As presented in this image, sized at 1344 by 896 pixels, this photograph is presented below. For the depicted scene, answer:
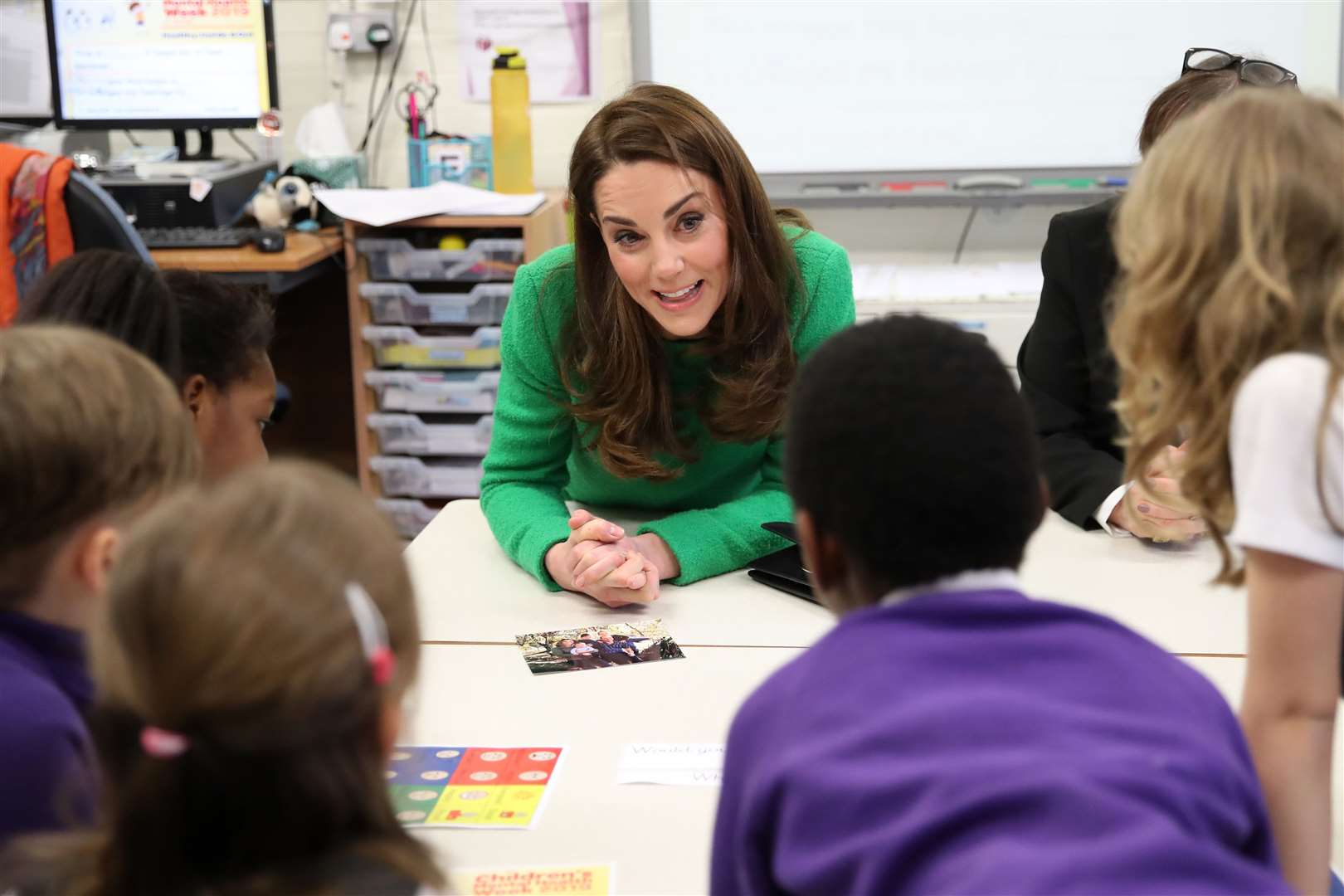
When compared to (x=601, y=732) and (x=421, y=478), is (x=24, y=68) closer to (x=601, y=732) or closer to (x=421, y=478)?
(x=421, y=478)

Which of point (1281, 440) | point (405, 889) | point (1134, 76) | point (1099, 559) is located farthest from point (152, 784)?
point (1134, 76)

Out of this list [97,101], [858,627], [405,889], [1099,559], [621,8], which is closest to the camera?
[858,627]

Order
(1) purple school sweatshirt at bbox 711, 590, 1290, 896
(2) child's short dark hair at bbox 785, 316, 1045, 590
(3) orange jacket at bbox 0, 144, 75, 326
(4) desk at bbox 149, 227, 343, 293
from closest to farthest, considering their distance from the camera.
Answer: (1) purple school sweatshirt at bbox 711, 590, 1290, 896 < (2) child's short dark hair at bbox 785, 316, 1045, 590 < (3) orange jacket at bbox 0, 144, 75, 326 < (4) desk at bbox 149, 227, 343, 293

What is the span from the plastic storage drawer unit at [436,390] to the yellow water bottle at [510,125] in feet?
1.49

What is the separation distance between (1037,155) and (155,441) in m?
2.67

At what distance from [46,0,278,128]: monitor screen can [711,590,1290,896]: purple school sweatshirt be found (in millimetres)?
2658

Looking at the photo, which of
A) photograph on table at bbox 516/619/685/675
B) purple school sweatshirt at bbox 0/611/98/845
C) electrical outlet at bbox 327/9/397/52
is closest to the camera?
purple school sweatshirt at bbox 0/611/98/845

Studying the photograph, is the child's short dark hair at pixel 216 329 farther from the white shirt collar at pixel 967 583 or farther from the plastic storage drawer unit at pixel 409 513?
the plastic storage drawer unit at pixel 409 513

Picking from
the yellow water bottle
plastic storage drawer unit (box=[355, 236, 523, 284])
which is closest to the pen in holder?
the yellow water bottle

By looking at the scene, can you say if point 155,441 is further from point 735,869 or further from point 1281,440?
point 1281,440

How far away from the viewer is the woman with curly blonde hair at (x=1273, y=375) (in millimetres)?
817

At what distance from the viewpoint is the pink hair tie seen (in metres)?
0.61

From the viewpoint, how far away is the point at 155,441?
3.05ft

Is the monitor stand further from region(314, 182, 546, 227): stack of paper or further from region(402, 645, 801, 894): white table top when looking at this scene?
region(402, 645, 801, 894): white table top
